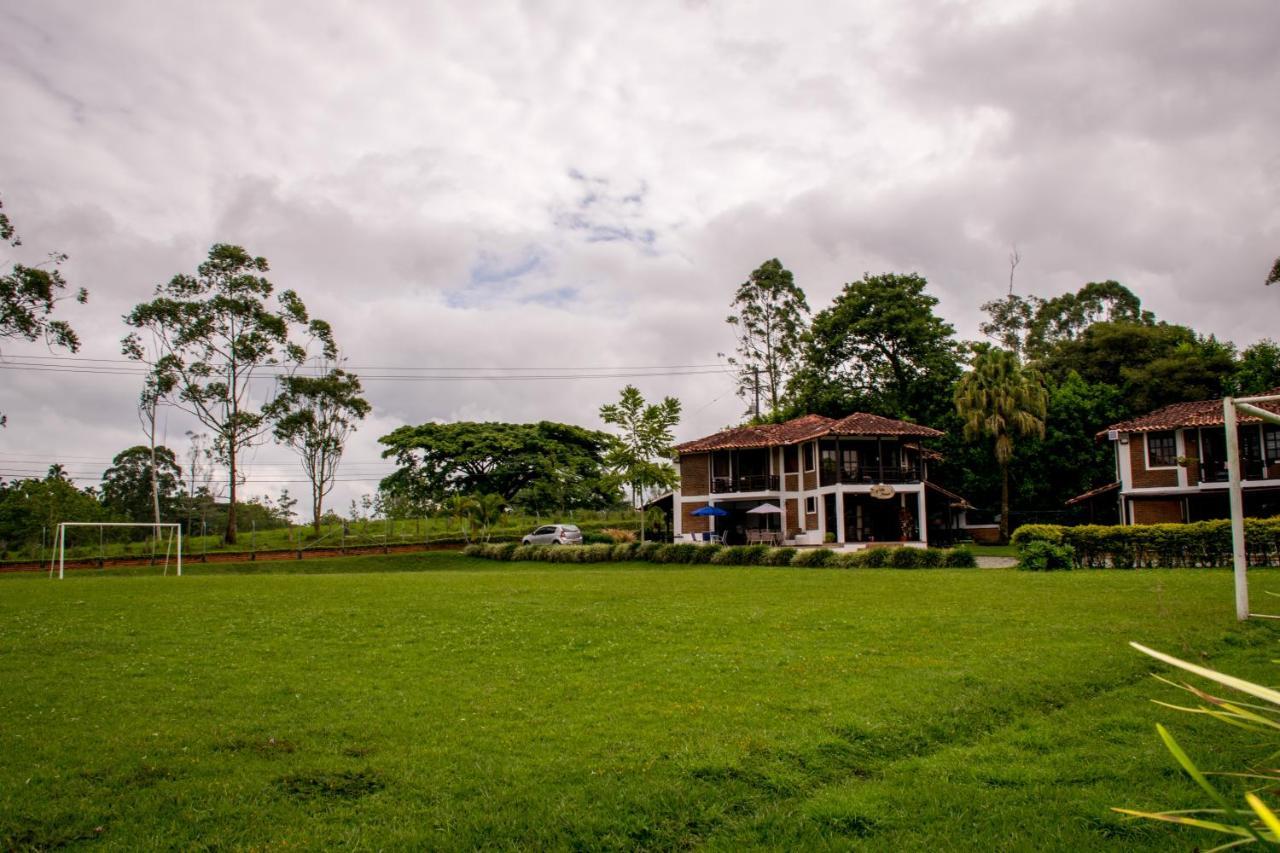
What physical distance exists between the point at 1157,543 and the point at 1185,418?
55.5 ft

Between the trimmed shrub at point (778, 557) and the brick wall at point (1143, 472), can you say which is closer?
the trimmed shrub at point (778, 557)

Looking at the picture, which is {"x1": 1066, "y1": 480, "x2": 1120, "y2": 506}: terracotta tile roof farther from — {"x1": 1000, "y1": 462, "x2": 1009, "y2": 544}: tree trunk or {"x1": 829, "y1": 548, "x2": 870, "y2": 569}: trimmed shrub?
{"x1": 829, "y1": 548, "x2": 870, "y2": 569}: trimmed shrub

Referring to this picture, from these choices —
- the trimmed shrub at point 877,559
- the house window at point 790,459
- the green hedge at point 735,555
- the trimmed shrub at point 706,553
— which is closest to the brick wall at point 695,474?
the house window at point 790,459

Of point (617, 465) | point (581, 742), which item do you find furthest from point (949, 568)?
point (581, 742)

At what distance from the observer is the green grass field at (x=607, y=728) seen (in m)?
5.91

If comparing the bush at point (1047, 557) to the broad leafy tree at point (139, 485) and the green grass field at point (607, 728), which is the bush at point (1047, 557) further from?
the broad leafy tree at point (139, 485)

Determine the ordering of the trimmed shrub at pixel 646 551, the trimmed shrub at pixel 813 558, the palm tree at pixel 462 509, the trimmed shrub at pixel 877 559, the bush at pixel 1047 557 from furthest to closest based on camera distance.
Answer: the palm tree at pixel 462 509
the trimmed shrub at pixel 646 551
the trimmed shrub at pixel 813 558
the trimmed shrub at pixel 877 559
the bush at pixel 1047 557

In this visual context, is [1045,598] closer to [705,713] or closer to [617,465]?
[705,713]

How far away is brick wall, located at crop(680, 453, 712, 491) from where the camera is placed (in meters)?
49.7

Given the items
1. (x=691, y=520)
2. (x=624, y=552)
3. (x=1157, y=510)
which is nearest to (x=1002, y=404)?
(x=1157, y=510)

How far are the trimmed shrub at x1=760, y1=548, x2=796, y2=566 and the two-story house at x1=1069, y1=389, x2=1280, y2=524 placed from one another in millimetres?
19324

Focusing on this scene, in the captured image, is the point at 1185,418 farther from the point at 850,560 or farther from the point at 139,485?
the point at 139,485

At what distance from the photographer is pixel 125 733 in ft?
25.5

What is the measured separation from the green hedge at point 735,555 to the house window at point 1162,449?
1607 centimetres
